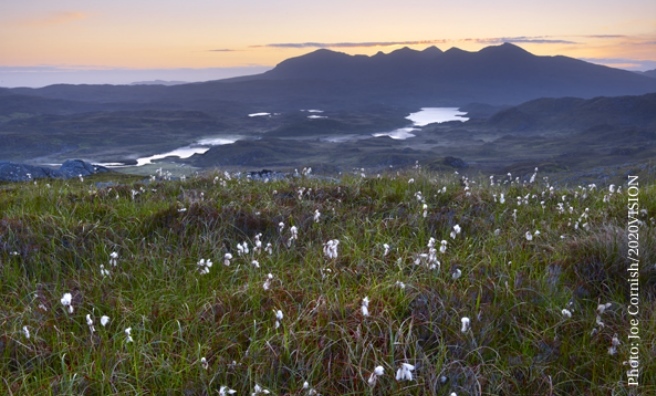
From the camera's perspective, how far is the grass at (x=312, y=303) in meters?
3.68

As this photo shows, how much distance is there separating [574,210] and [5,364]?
7224 mm

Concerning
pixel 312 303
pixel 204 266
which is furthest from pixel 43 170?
pixel 312 303

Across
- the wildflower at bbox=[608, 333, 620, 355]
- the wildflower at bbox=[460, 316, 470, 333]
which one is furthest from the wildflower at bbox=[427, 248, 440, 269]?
the wildflower at bbox=[608, 333, 620, 355]

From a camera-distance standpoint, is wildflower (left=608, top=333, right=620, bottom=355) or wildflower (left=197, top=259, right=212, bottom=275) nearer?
wildflower (left=608, top=333, right=620, bottom=355)

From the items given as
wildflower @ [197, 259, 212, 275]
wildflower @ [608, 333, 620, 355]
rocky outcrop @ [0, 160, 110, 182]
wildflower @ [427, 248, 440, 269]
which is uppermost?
wildflower @ [427, 248, 440, 269]

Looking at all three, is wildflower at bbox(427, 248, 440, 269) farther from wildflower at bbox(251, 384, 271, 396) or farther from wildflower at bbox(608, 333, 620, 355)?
wildflower at bbox(251, 384, 271, 396)

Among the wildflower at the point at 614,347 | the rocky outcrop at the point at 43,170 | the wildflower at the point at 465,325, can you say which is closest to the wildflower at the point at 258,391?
the wildflower at the point at 465,325

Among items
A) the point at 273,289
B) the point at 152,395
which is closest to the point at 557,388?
the point at 273,289

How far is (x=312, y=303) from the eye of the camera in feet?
14.9

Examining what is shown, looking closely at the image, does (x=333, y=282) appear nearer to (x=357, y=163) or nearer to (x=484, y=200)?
(x=484, y=200)

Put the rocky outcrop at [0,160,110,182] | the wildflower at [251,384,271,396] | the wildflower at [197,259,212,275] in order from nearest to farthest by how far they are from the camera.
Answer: the wildflower at [251,384,271,396] < the wildflower at [197,259,212,275] < the rocky outcrop at [0,160,110,182]

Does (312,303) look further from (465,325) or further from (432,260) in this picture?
(465,325)

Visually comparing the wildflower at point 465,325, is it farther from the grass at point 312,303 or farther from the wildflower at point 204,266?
the wildflower at point 204,266

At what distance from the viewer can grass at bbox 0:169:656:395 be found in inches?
145
